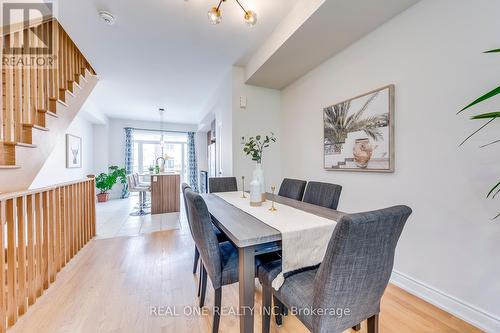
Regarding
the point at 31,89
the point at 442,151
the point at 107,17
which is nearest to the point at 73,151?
the point at 31,89

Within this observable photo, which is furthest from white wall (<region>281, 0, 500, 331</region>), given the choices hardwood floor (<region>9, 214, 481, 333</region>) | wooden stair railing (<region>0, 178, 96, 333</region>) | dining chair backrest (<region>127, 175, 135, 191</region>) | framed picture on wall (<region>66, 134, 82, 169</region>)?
framed picture on wall (<region>66, 134, 82, 169</region>)

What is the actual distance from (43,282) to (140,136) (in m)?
5.87

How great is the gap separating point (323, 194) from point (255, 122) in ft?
6.02

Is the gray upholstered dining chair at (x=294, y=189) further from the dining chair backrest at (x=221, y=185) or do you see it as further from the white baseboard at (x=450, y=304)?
the white baseboard at (x=450, y=304)

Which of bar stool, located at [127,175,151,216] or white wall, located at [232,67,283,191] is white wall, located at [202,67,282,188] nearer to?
white wall, located at [232,67,283,191]

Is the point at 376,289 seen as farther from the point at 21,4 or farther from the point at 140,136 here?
the point at 140,136

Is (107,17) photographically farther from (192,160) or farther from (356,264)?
(192,160)

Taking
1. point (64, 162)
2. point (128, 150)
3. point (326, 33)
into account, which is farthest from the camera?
point (128, 150)

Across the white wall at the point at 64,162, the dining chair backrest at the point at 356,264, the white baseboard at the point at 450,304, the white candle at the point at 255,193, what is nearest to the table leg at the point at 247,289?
the dining chair backrest at the point at 356,264

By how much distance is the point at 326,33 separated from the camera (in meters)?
1.98

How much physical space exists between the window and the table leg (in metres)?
6.15

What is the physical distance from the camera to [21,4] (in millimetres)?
1874

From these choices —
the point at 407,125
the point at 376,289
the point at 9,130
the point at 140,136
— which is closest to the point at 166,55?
the point at 9,130

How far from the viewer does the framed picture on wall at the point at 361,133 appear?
5.95 ft
